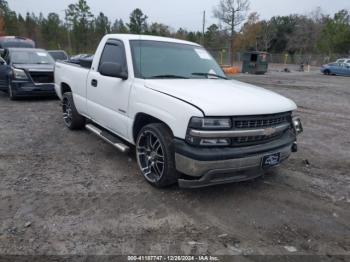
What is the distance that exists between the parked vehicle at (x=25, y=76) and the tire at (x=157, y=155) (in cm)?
692

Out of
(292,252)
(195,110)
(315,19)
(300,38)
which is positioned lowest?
(292,252)

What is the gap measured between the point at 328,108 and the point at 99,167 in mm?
8826

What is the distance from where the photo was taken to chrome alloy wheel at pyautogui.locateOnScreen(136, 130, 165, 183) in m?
3.99

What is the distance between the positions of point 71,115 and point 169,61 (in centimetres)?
282

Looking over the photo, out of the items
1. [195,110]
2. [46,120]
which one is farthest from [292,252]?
[46,120]

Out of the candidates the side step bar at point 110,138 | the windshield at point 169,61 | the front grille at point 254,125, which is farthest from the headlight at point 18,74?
the front grille at point 254,125

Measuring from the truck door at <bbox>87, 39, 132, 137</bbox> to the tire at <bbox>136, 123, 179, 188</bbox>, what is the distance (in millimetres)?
478

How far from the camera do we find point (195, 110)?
3.34 metres

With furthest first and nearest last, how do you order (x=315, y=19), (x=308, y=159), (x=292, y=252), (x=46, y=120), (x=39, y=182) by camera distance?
(x=315, y=19), (x=46, y=120), (x=308, y=159), (x=39, y=182), (x=292, y=252)

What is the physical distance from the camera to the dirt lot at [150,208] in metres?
3.02

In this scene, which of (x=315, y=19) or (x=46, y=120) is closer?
(x=46, y=120)

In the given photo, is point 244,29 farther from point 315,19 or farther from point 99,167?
point 99,167

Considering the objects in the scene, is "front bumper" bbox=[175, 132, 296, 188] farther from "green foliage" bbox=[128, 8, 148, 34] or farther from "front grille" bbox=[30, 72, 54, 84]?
"green foliage" bbox=[128, 8, 148, 34]

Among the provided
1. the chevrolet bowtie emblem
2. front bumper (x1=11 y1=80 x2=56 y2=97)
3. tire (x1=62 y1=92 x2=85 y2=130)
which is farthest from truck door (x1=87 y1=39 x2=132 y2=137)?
front bumper (x1=11 y1=80 x2=56 y2=97)
